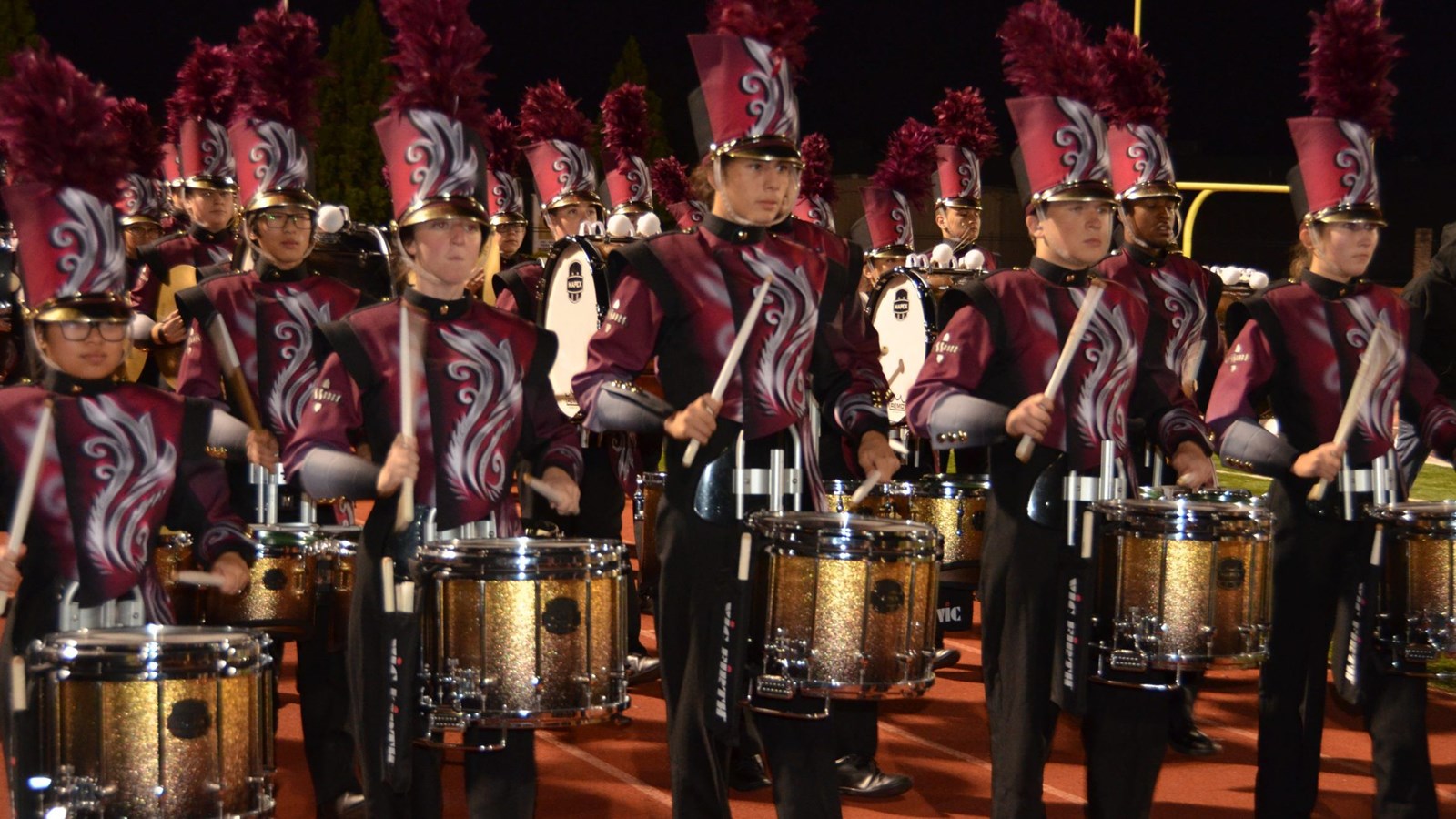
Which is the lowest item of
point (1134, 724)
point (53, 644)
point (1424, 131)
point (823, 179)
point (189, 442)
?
point (1134, 724)

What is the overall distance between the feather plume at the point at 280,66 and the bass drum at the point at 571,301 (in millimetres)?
1871

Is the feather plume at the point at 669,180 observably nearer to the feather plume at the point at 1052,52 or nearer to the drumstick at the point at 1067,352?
the feather plume at the point at 1052,52

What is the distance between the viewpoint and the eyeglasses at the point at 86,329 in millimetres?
4605

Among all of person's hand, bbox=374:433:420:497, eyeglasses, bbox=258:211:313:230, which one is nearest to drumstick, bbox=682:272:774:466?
person's hand, bbox=374:433:420:497

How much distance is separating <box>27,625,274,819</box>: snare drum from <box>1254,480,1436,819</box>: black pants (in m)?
3.12

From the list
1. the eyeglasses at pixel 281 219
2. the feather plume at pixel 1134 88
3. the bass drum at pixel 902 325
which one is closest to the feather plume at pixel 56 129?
the eyeglasses at pixel 281 219

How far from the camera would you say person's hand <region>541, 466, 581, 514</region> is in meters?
4.82

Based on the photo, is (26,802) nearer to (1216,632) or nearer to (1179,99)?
(1216,632)

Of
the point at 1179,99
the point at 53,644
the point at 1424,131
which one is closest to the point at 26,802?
the point at 53,644

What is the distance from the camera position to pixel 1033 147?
5508 millimetres

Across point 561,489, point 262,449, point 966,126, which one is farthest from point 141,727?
point 966,126

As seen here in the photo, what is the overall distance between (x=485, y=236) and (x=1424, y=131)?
2854 centimetres

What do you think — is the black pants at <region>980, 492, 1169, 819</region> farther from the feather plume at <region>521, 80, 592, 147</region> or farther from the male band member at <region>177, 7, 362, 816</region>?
the feather plume at <region>521, 80, 592, 147</region>

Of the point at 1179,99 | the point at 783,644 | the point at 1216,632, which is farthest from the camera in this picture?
the point at 1179,99
